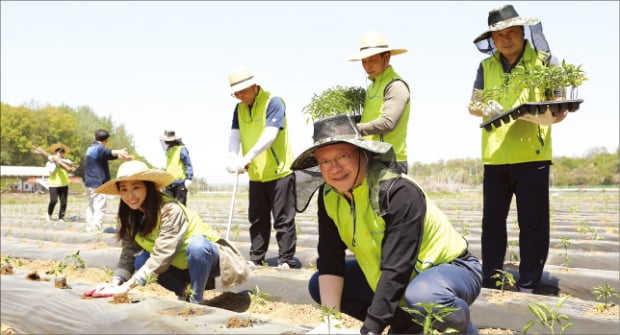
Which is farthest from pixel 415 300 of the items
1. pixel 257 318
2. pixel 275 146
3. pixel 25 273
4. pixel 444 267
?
pixel 25 273

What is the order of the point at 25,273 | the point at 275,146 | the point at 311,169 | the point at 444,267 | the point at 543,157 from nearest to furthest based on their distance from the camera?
the point at 444,267
the point at 311,169
the point at 543,157
the point at 25,273
the point at 275,146

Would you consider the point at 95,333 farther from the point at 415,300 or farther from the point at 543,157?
the point at 543,157

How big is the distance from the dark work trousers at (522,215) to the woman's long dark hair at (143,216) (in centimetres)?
205

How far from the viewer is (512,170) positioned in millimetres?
2945

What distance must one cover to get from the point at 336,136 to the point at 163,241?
4.80 feet

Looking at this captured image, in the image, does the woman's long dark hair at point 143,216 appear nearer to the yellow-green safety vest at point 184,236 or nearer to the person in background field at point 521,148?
the yellow-green safety vest at point 184,236

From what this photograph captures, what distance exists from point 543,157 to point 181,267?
2321mm

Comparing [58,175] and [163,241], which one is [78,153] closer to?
[58,175]

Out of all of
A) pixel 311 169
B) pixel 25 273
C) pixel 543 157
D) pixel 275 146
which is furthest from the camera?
pixel 275 146

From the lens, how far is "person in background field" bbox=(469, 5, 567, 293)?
2.84 meters

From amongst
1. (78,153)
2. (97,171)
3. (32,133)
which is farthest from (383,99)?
(78,153)

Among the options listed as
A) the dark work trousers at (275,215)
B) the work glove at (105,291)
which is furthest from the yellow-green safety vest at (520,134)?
the work glove at (105,291)

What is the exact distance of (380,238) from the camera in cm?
206

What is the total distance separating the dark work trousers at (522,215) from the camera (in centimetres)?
288
